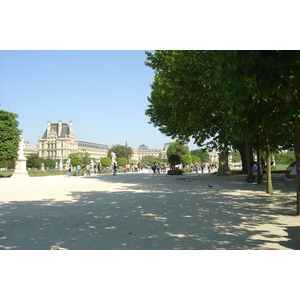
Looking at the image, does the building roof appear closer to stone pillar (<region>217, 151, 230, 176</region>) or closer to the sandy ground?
stone pillar (<region>217, 151, 230, 176</region>)

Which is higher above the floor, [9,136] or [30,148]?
[30,148]

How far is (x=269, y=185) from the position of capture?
1259 centimetres

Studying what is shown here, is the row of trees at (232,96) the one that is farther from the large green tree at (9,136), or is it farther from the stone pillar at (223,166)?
the large green tree at (9,136)

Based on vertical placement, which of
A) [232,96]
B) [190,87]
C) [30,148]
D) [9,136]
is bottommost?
[232,96]

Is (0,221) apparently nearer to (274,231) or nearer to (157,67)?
(274,231)

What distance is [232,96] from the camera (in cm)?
603

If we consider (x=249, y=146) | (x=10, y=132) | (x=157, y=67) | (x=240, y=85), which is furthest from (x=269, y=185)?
(x=10, y=132)

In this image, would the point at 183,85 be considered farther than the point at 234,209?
Yes

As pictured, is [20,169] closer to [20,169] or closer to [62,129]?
[20,169]

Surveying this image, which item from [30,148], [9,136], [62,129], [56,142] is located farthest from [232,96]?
[30,148]

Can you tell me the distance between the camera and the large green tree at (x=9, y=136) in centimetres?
3569

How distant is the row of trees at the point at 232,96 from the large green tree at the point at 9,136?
19530 millimetres

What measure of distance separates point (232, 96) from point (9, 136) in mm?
36741

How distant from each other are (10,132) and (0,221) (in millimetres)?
33112
